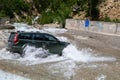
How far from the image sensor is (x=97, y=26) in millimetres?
47094

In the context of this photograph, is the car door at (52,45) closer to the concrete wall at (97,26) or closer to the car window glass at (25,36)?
the car window glass at (25,36)

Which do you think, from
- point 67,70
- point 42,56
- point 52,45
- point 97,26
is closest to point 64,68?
point 67,70

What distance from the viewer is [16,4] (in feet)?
338

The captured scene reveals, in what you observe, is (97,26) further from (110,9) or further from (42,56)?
(42,56)

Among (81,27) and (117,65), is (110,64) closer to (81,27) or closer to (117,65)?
(117,65)

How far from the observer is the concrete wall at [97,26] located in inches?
1696

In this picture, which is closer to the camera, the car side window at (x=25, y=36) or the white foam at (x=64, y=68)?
the white foam at (x=64, y=68)

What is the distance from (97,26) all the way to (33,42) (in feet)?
86.2

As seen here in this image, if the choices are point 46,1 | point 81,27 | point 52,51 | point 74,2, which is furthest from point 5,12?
point 52,51

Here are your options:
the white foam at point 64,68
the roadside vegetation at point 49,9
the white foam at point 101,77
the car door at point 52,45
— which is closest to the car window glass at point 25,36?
the car door at point 52,45

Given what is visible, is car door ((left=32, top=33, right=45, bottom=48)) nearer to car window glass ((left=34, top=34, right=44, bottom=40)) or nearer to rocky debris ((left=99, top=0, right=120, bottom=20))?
car window glass ((left=34, top=34, right=44, bottom=40))

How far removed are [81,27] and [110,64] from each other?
31952mm

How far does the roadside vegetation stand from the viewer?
2625 inches

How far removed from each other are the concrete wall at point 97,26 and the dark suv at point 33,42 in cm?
2152
